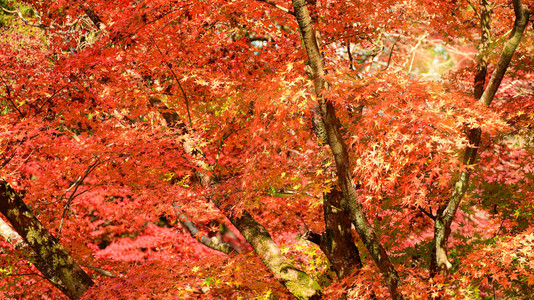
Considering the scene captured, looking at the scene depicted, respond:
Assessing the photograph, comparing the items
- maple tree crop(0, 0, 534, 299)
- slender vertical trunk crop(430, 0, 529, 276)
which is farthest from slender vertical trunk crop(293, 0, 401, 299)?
slender vertical trunk crop(430, 0, 529, 276)

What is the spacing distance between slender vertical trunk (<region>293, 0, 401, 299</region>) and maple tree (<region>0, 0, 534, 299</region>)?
0.02m

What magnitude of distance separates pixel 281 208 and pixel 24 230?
536 centimetres

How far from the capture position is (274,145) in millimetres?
4613

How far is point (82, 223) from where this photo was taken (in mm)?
10141

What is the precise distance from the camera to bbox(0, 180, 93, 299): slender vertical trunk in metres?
5.36

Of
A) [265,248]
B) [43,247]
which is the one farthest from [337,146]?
[43,247]

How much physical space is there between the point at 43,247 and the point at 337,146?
427 centimetres

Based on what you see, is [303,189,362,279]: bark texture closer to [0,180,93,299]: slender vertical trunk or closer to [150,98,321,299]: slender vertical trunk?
[150,98,321,299]: slender vertical trunk

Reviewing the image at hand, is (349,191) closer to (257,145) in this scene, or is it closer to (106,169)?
(257,145)

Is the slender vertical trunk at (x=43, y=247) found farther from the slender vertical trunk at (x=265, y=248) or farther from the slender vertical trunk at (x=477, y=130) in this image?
the slender vertical trunk at (x=477, y=130)

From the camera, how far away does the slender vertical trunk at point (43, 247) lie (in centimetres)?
536

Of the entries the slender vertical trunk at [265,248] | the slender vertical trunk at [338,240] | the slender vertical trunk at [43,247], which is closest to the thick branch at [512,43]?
the slender vertical trunk at [338,240]

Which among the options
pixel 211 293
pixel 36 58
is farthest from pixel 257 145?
pixel 36 58

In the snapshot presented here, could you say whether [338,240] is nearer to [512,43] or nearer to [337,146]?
[337,146]
